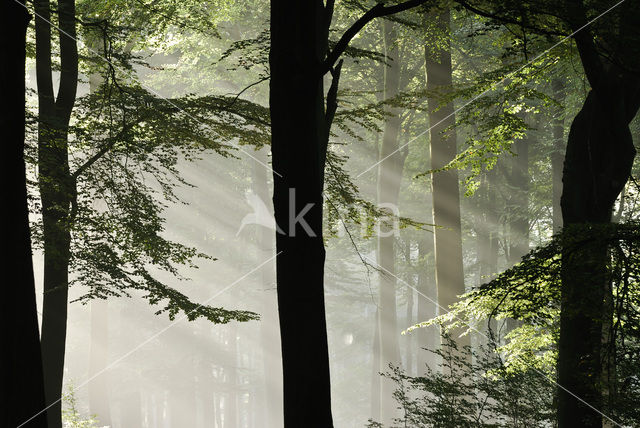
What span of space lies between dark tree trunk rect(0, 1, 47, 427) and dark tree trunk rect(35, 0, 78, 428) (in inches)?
83.5

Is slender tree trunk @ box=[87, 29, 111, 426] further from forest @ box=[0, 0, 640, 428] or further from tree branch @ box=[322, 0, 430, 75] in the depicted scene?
tree branch @ box=[322, 0, 430, 75]

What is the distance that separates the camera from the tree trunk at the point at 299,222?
4.75 m

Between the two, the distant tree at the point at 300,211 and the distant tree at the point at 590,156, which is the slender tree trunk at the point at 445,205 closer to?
the distant tree at the point at 590,156

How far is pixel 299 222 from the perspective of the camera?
190 inches

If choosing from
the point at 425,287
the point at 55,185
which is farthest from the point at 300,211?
the point at 425,287

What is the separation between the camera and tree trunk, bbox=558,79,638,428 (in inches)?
225

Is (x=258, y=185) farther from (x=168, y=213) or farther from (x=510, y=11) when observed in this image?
(x=510, y=11)

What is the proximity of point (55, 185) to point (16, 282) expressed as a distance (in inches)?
113

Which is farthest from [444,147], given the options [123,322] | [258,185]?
[123,322]

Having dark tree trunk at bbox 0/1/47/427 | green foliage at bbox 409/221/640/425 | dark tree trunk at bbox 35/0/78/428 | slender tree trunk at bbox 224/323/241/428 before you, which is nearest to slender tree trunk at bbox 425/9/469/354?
green foliage at bbox 409/221/640/425

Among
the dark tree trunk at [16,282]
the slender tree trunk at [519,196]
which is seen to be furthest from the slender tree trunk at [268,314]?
the dark tree trunk at [16,282]

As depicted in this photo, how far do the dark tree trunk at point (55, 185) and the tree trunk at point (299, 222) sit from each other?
4091 millimetres

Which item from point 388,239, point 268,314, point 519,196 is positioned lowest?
point 268,314

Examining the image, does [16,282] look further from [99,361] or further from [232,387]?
[232,387]
